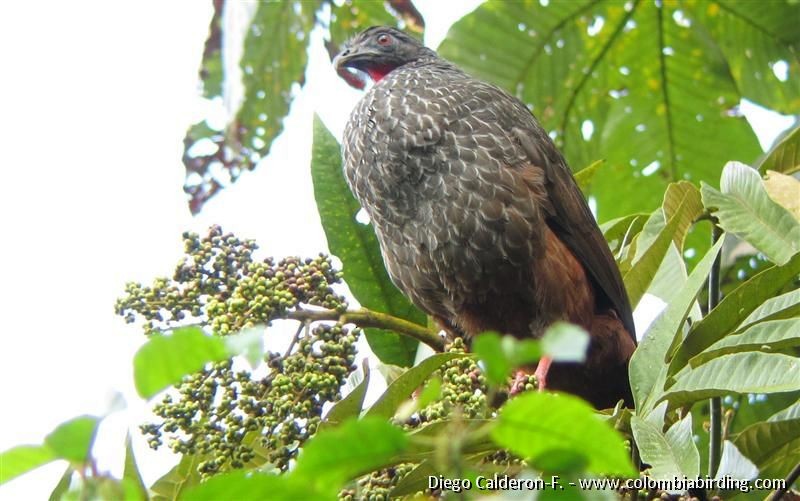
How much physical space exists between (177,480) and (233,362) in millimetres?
517

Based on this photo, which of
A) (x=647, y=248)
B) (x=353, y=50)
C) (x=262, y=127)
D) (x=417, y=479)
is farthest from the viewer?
(x=353, y=50)

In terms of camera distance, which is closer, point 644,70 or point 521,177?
point 521,177

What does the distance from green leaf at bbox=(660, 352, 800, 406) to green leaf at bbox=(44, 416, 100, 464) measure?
1.42m

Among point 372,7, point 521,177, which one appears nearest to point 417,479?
point 521,177

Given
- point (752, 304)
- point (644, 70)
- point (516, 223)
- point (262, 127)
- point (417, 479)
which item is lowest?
point (417, 479)

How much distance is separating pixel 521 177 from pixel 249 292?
1341mm

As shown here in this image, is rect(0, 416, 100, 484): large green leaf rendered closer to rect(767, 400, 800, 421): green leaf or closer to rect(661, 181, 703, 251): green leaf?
rect(767, 400, 800, 421): green leaf

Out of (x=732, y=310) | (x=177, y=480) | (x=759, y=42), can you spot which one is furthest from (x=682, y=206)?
(x=759, y=42)

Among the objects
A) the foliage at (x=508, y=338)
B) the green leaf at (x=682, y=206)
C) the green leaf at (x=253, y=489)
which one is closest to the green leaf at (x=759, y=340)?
the foliage at (x=508, y=338)

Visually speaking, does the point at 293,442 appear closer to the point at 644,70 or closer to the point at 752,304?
the point at 752,304

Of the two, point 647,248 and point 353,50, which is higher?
point 353,50

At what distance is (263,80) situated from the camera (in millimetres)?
2973

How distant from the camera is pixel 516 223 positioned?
11.0 feet

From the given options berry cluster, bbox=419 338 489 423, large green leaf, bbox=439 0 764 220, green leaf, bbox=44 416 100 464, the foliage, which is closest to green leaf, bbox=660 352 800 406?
the foliage
